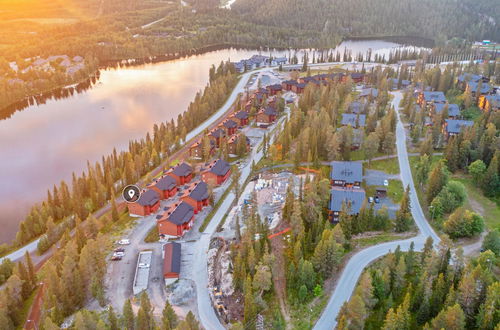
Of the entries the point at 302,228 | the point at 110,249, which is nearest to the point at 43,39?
the point at 110,249

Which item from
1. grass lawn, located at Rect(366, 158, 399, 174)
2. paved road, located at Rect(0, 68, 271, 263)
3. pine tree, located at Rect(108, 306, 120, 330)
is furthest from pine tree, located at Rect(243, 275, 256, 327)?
grass lawn, located at Rect(366, 158, 399, 174)

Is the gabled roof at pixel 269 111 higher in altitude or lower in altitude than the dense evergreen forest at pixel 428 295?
higher

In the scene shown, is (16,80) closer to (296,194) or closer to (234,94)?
(234,94)

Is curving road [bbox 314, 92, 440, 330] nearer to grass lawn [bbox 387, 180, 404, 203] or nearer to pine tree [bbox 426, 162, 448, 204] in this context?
grass lawn [bbox 387, 180, 404, 203]

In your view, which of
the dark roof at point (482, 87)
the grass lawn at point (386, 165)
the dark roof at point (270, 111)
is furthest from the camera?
the dark roof at point (482, 87)

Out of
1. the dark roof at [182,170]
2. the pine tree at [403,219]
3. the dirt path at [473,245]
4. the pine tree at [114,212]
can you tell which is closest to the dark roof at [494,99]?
the dirt path at [473,245]

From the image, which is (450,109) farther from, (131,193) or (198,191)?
(131,193)

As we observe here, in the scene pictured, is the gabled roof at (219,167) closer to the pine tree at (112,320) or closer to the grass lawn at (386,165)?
the grass lawn at (386,165)

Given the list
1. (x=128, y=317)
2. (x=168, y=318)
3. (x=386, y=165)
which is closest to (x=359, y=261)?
(x=168, y=318)
